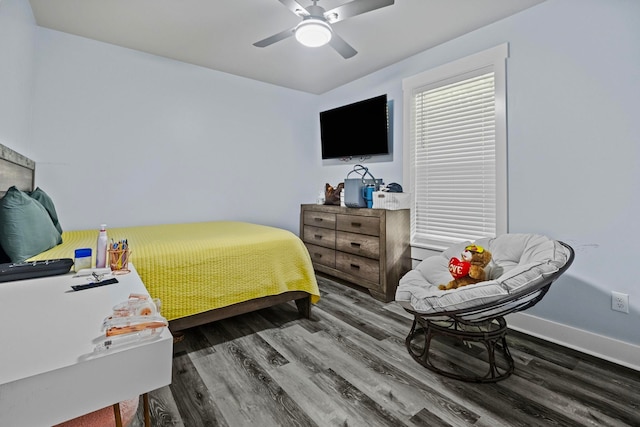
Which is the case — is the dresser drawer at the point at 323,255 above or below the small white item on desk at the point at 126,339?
below

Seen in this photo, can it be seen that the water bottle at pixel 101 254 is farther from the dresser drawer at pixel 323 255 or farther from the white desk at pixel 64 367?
the dresser drawer at pixel 323 255

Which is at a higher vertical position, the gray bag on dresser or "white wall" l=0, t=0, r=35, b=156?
"white wall" l=0, t=0, r=35, b=156

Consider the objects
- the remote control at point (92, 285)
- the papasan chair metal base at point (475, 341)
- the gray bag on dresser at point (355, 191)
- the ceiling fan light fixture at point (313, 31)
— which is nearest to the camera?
the remote control at point (92, 285)

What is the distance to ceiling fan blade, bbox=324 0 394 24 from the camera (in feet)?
6.17

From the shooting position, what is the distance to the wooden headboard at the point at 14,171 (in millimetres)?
1749

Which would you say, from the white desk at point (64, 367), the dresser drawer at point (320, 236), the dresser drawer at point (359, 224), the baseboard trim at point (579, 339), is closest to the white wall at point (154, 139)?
the dresser drawer at point (320, 236)

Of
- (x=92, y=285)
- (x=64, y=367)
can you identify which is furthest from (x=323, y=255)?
(x=64, y=367)

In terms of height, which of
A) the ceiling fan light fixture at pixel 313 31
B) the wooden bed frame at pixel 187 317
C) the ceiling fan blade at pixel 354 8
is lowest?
the wooden bed frame at pixel 187 317

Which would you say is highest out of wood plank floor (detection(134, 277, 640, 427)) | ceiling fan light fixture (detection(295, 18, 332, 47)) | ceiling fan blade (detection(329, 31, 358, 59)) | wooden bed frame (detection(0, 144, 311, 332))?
ceiling fan blade (detection(329, 31, 358, 59))

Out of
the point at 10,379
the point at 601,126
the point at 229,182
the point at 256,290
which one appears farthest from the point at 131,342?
the point at 229,182

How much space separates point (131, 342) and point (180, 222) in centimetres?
305

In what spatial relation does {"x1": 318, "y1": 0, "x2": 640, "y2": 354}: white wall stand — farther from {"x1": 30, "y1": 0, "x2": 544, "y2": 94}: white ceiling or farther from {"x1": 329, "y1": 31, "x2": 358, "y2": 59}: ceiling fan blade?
A: {"x1": 329, "y1": 31, "x2": 358, "y2": 59}: ceiling fan blade

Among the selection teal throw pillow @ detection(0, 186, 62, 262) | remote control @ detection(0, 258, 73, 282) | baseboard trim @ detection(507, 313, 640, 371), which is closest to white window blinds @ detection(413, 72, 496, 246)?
baseboard trim @ detection(507, 313, 640, 371)

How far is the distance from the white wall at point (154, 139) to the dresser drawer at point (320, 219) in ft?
1.80
